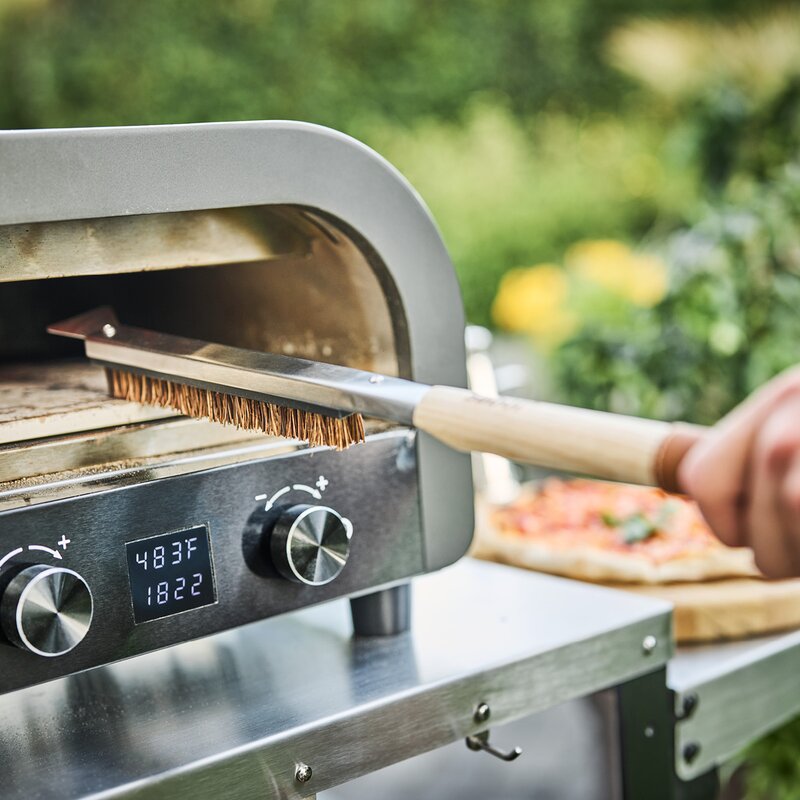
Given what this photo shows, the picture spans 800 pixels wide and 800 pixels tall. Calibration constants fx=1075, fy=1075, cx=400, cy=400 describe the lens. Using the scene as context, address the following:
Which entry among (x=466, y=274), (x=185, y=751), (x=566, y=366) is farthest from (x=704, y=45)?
(x=185, y=751)

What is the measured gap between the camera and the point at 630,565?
1.29 metres

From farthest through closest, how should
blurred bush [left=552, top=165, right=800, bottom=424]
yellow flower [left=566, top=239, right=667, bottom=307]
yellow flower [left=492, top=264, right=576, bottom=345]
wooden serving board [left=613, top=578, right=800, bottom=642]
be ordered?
yellow flower [left=492, top=264, right=576, bottom=345] → yellow flower [left=566, top=239, right=667, bottom=307] → blurred bush [left=552, top=165, right=800, bottom=424] → wooden serving board [left=613, top=578, right=800, bottom=642]

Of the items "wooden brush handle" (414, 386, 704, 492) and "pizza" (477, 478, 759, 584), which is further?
Result: "pizza" (477, 478, 759, 584)

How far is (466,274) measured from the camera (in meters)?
5.34

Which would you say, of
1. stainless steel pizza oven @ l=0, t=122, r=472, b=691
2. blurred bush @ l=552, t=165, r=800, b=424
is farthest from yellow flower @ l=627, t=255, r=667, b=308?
stainless steel pizza oven @ l=0, t=122, r=472, b=691

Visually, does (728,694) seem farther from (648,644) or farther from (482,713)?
(482,713)

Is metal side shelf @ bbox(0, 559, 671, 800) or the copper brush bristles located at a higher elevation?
the copper brush bristles

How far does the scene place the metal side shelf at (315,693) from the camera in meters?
0.67

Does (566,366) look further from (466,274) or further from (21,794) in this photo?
(466,274)

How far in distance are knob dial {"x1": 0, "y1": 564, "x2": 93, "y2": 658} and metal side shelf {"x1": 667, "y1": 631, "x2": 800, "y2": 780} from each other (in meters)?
0.56

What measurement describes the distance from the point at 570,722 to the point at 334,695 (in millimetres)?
1748

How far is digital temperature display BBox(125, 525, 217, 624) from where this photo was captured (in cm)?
70

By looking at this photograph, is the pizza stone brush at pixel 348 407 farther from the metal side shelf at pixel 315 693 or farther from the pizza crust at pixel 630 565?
the pizza crust at pixel 630 565

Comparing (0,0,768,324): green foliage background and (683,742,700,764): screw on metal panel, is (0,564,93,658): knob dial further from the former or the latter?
(0,0,768,324): green foliage background
